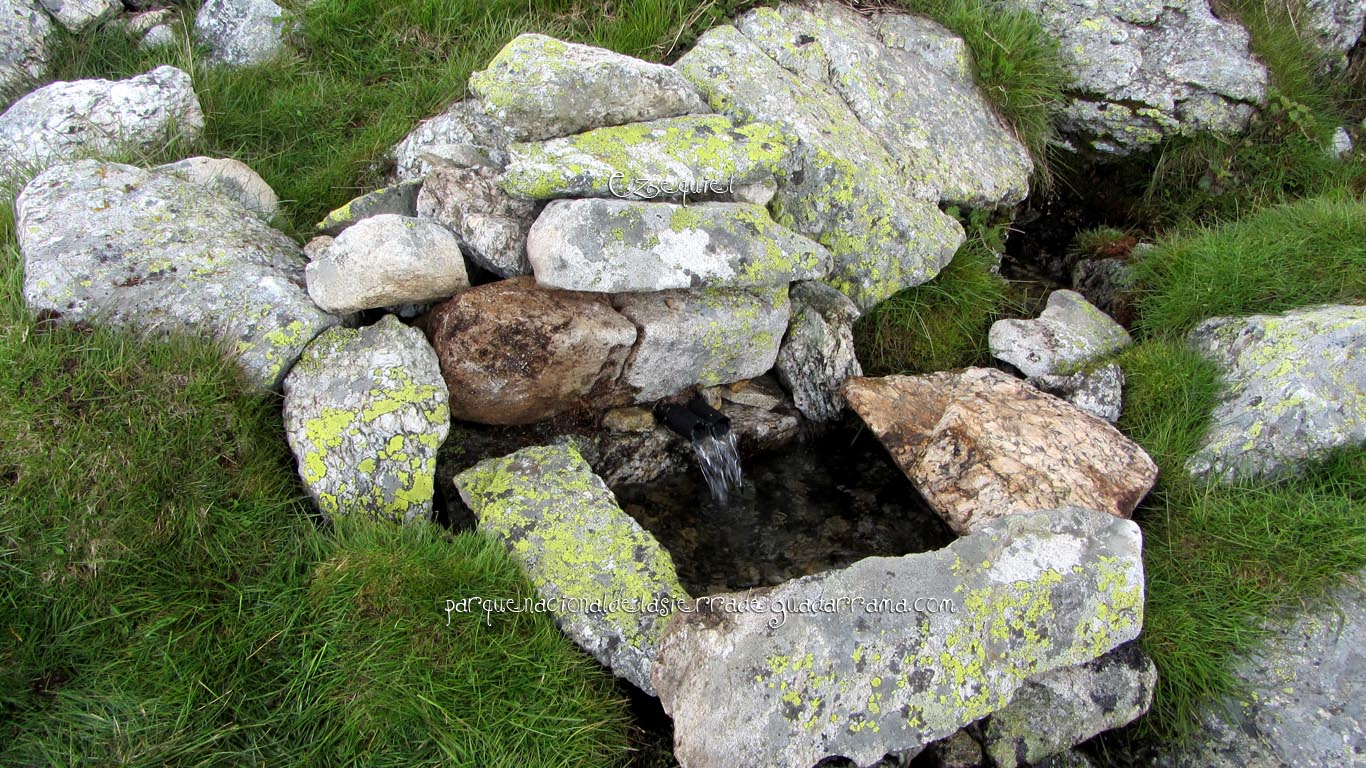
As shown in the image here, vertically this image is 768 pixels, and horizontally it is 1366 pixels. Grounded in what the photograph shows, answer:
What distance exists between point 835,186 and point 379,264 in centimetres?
297

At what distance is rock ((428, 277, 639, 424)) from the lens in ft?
14.9

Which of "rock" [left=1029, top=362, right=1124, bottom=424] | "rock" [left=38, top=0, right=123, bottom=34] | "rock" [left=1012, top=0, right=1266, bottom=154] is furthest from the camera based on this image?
"rock" [left=1012, top=0, right=1266, bottom=154]

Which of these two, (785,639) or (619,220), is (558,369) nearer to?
(619,220)

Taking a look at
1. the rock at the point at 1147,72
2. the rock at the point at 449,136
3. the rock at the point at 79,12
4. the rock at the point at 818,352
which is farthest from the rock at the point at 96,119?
the rock at the point at 1147,72

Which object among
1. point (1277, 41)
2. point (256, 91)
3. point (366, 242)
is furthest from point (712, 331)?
point (1277, 41)

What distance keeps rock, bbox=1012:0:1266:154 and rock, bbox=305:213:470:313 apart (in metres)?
5.37

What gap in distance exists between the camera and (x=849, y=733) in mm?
3443

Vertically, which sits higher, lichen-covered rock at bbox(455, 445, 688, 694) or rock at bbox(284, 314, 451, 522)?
rock at bbox(284, 314, 451, 522)

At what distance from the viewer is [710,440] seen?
17.4 ft

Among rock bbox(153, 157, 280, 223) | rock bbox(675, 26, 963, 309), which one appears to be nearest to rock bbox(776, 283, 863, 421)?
rock bbox(675, 26, 963, 309)

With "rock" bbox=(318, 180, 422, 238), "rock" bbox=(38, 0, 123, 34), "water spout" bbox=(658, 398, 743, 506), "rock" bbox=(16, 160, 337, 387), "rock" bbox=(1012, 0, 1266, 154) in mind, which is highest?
"rock" bbox=(1012, 0, 1266, 154)

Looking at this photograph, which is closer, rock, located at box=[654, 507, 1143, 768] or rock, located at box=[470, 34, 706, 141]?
rock, located at box=[654, 507, 1143, 768]

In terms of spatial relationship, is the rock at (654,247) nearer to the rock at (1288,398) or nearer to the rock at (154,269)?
the rock at (154,269)

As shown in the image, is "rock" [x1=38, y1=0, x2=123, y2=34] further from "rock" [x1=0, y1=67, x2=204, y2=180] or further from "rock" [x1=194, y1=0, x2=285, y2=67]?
"rock" [x1=0, y1=67, x2=204, y2=180]
